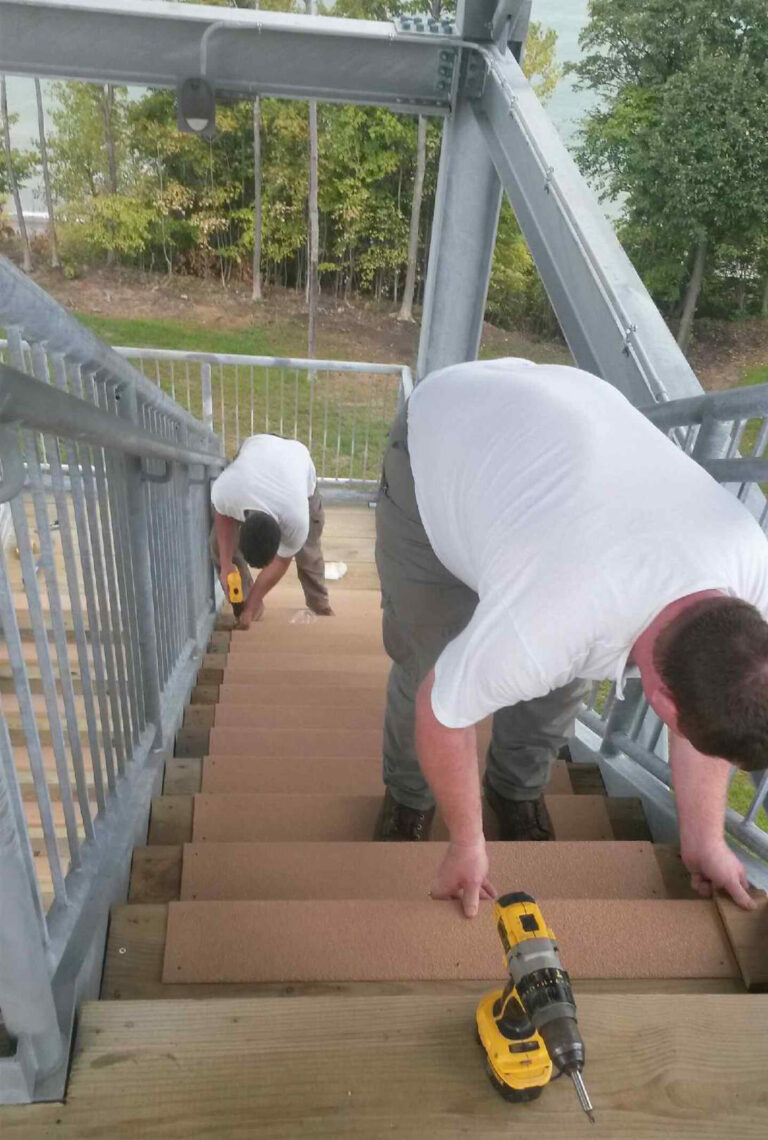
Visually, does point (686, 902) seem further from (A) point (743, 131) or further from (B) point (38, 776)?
(A) point (743, 131)

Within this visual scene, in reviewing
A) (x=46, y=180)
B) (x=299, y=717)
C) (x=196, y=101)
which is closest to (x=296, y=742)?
(x=299, y=717)

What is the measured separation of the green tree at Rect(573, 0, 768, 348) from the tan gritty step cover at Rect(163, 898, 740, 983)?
6786 mm

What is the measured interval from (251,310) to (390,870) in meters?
14.0

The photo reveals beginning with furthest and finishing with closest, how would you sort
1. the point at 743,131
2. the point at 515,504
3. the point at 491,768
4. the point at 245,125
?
the point at 245,125, the point at 743,131, the point at 491,768, the point at 515,504

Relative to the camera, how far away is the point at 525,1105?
102cm

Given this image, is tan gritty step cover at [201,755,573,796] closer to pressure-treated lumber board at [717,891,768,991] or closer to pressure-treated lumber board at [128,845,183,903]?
pressure-treated lumber board at [128,845,183,903]

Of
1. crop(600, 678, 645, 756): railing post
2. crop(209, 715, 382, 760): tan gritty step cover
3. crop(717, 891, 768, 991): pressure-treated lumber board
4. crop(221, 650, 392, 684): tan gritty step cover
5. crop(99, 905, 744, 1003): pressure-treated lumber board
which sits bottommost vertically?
crop(221, 650, 392, 684): tan gritty step cover

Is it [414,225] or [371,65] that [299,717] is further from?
[414,225]

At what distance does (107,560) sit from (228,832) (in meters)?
0.74

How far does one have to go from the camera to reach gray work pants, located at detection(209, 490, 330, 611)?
3833 millimetres

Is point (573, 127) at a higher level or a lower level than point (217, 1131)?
higher

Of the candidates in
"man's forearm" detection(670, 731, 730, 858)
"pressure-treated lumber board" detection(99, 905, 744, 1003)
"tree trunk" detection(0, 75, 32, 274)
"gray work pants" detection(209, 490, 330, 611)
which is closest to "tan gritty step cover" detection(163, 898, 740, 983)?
"pressure-treated lumber board" detection(99, 905, 744, 1003)

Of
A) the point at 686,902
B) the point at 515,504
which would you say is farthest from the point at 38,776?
the point at 686,902

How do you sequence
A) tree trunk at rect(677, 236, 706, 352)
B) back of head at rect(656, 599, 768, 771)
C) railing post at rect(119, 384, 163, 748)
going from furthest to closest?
1. tree trunk at rect(677, 236, 706, 352)
2. railing post at rect(119, 384, 163, 748)
3. back of head at rect(656, 599, 768, 771)
